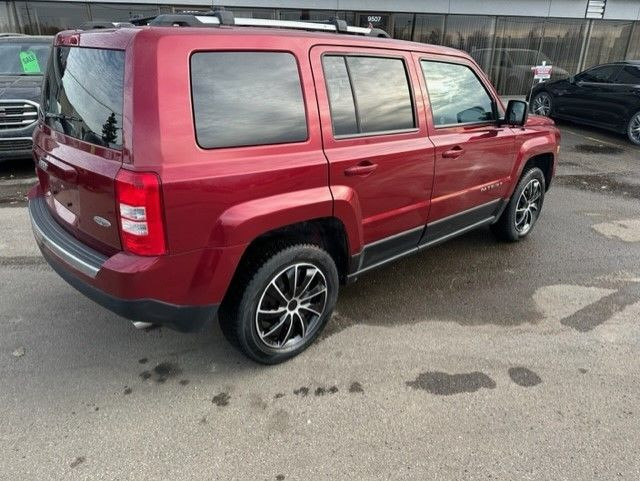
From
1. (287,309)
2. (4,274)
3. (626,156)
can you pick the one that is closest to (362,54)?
(287,309)

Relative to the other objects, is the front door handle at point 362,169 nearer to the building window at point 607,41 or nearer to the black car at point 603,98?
the black car at point 603,98

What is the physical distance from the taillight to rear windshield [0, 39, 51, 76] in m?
6.27

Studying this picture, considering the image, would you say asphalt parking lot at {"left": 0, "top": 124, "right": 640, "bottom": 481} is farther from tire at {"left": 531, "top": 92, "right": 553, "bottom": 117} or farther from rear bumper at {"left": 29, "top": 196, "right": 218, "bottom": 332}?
tire at {"left": 531, "top": 92, "right": 553, "bottom": 117}

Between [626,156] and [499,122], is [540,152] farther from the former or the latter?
[626,156]

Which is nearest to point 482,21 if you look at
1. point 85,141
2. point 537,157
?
point 537,157

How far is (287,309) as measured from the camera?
9.26 ft

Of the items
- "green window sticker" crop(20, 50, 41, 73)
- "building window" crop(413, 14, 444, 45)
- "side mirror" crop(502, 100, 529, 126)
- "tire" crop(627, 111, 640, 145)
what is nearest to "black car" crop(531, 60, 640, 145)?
"tire" crop(627, 111, 640, 145)

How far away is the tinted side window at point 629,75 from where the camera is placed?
962 cm

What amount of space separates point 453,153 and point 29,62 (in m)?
6.76

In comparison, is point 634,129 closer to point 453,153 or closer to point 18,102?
point 453,153

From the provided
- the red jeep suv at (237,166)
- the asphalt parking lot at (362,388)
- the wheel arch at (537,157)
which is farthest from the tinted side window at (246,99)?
the wheel arch at (537,157)

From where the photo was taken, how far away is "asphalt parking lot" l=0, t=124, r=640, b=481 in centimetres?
222

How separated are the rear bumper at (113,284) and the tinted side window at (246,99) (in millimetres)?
714

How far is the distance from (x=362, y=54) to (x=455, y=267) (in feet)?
6.93
